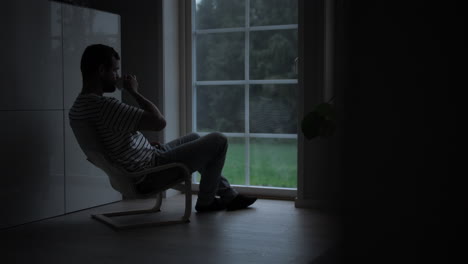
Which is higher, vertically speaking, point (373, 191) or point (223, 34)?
point (223, 34)

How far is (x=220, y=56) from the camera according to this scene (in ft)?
13.7

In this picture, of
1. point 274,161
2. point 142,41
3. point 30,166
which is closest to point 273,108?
point 274,161

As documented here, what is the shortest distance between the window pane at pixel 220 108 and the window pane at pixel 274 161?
218mm

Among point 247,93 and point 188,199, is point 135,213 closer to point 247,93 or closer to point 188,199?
point 188,199

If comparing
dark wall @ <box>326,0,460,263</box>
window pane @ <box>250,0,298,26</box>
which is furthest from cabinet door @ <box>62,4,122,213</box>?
dark wall @ <box>326,0,460,263</box>

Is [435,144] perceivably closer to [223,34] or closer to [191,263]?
[191,263]

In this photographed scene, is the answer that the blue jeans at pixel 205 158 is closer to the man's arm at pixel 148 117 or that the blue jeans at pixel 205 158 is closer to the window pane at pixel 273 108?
the man's arm at pixel 148 117

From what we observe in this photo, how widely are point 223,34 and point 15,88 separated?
1707 mm

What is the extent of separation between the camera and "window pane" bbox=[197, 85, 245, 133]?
4.14m

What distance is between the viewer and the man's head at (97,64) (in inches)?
121

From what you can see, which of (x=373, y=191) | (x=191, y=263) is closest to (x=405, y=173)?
(x=373, y=191)

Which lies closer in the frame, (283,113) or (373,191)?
(373,191)

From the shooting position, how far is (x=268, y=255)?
8.11 ft

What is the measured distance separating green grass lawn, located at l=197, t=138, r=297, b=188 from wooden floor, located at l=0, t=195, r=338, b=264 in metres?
0.56
